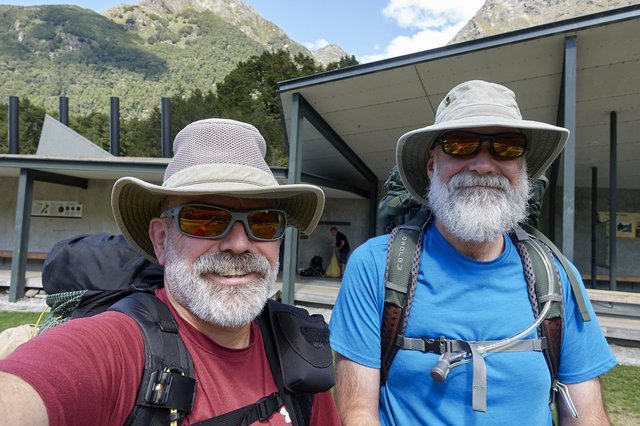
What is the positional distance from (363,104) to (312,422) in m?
7.05

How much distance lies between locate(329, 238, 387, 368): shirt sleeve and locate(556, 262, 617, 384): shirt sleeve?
738 mm

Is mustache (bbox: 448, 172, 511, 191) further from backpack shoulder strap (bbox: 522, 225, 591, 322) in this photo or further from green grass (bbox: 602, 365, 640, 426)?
green grass (bbox: 602, 365, 640, 426)

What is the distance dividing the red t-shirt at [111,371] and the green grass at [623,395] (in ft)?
11.5

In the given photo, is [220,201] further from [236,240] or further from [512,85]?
[512,85]

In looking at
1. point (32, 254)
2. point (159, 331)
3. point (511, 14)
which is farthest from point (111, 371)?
point (511, 14)

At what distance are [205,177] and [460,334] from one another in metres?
1.09

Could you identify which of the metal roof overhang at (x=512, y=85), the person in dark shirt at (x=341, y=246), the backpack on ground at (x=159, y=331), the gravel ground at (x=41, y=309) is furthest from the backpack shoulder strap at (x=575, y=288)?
the person in dark shirt at (x=341, y=246)

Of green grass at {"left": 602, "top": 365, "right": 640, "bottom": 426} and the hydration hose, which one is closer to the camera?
the hydration hose

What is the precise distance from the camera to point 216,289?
1.28m

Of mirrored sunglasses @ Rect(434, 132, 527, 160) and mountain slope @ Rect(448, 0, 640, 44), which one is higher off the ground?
mountain slope @ Rect(448, 0, 640, 44)

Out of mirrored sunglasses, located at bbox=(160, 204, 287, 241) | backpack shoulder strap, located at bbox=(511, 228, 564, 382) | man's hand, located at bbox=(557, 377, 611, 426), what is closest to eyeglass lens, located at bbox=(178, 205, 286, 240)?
mirrored sunglasses, located at bbox=(160, 204, 287, 241)

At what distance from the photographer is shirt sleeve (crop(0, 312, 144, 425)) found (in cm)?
86

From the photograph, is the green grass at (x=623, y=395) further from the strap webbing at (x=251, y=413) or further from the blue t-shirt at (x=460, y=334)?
the strap webbing at (x=251, y=413)

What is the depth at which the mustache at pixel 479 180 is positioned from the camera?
174cm
